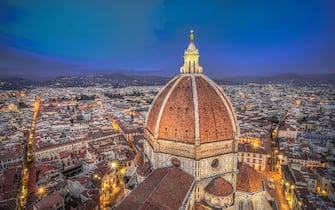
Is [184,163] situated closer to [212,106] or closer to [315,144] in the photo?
[212,106]

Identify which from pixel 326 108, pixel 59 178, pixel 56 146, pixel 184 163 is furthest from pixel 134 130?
pixel 326 108

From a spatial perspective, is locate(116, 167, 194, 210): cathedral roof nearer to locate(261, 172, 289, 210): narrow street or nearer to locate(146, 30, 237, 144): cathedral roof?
locate(146, 30, 237, 144): cathedral roof

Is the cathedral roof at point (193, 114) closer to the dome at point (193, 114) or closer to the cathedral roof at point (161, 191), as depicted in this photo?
the dome at point (193, 114)

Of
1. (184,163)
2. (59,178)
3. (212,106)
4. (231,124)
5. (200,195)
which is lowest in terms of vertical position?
(59,178)

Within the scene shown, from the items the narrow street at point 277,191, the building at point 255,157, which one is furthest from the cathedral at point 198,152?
the building at point 255,157

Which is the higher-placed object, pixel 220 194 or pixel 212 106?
pixel 212 106

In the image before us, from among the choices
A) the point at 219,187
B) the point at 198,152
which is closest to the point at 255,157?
the point at 219,187

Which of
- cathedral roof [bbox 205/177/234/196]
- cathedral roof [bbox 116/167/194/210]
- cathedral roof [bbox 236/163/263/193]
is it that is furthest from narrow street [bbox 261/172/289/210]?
cathedral roof [bbox 116/167/194/210]
